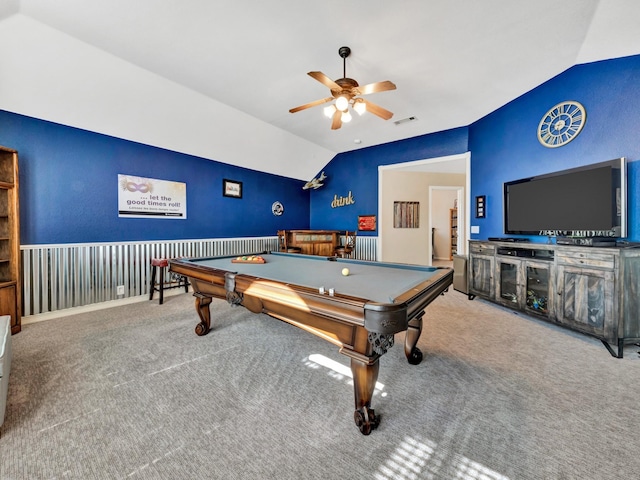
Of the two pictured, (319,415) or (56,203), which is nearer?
(319,415)

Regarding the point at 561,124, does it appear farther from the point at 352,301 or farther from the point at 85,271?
the point at 85,271

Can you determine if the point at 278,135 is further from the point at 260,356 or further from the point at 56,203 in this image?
the point at 260,356

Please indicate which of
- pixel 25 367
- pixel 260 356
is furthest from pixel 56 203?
pixel 260 356

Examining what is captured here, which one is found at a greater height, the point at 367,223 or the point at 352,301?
the point at 367,223

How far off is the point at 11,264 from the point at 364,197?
5.66m

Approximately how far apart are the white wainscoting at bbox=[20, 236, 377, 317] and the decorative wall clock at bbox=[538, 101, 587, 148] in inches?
220

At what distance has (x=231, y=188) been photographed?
5.30 meters

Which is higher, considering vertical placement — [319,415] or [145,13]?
[145,13]

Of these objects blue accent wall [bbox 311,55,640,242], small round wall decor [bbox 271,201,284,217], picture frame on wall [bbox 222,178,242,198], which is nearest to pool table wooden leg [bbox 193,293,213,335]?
picture frame on wall [bbox 222,178,242,198]

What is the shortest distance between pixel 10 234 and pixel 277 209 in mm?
4256

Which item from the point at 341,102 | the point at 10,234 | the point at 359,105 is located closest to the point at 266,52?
the point at 341,102

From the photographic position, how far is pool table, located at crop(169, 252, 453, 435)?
47.8 inches

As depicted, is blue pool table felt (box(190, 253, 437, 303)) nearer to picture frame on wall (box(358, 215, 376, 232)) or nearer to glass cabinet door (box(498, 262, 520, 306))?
glass cabinet door (box(498, 262, 520, 306))

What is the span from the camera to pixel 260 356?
2.22 m
